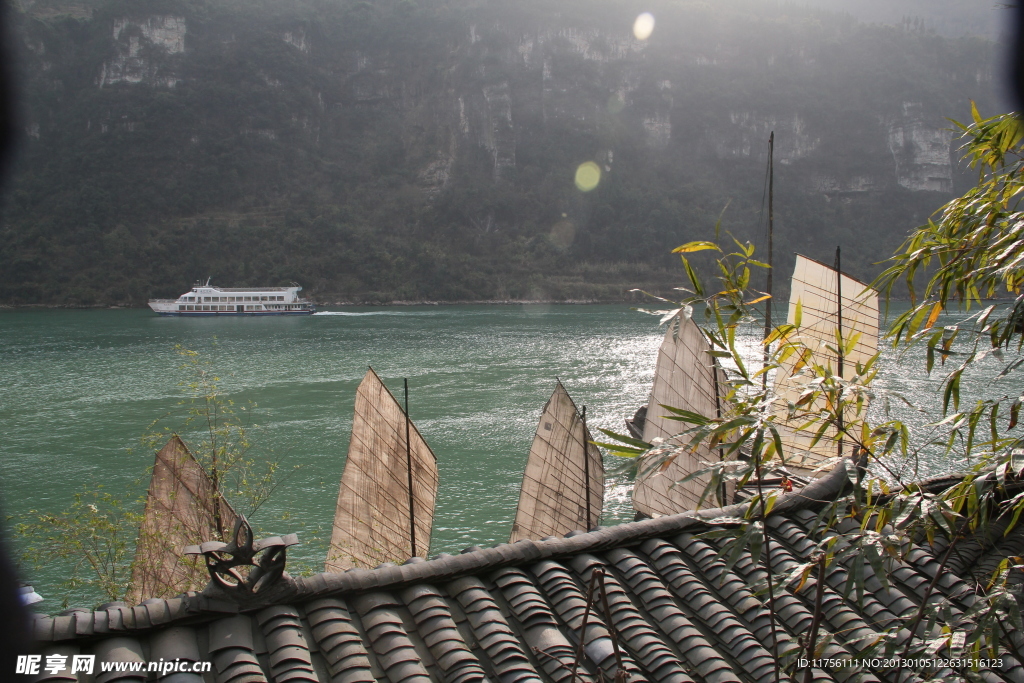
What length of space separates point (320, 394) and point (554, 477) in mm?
13725

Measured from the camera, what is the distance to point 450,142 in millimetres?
91438

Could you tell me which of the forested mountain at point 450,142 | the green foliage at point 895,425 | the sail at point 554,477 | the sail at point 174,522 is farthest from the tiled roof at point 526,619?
the forested mountain at point 450,142

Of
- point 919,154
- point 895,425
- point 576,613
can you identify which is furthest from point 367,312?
point 919,154

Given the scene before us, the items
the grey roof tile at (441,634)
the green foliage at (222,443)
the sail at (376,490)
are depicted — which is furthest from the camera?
the sail at (376,490)

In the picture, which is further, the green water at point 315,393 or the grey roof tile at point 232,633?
the green water at point 315,393

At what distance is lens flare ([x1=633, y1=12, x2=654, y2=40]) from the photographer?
10325 cm

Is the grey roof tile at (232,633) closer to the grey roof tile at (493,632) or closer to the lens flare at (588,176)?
the grey roof tile at (493,632)

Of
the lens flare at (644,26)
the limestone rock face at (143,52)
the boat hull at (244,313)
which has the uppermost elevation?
the lens flare at (644,26)

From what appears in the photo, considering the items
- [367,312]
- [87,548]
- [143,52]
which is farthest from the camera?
[143,52]

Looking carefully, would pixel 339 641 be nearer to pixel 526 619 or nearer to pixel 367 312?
pixel 526 619

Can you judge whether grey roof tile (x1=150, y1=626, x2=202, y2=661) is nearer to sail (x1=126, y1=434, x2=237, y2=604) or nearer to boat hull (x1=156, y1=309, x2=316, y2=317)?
sail (x1=126, y1=434, x2=237, y2=604)

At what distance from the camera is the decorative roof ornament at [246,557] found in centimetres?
207

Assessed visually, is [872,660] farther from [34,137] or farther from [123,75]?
[123,75]

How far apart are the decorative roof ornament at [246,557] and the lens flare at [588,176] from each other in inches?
3344
